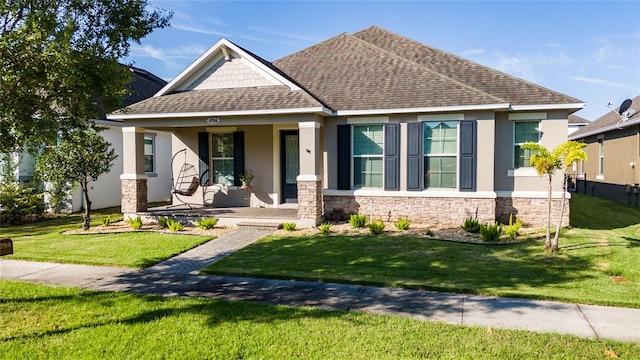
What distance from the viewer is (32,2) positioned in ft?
16.6

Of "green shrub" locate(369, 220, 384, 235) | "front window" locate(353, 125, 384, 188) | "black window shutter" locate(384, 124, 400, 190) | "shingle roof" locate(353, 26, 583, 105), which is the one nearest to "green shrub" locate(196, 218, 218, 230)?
"front window" locate(353, 125, 384, 188)

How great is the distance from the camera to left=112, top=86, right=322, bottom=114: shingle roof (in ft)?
38.7

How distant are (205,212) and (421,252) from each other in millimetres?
7512

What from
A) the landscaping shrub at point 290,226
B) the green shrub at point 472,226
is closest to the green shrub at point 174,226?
the landscaping shrub at point 290,226

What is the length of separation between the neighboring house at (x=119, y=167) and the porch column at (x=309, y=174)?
22.6ft

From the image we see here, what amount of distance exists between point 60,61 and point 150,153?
A: 13.9m

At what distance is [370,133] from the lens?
12359 millimetres

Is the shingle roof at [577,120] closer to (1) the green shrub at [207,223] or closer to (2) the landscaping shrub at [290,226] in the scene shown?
(2) the landscaping shrub at [290,226]

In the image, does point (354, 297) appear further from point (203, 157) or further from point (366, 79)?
point (203, 157)

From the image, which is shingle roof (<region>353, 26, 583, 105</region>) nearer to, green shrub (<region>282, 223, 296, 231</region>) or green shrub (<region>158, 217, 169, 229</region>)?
green shrub (<region>282, 223, 296, 231</region>)

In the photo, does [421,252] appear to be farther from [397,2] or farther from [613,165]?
[613,165]

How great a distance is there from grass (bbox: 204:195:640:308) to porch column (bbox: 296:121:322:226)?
1.51 m

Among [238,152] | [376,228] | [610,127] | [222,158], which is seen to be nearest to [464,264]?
[376,228]

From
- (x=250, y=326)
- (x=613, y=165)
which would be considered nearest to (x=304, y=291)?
(x=250, y=326)
